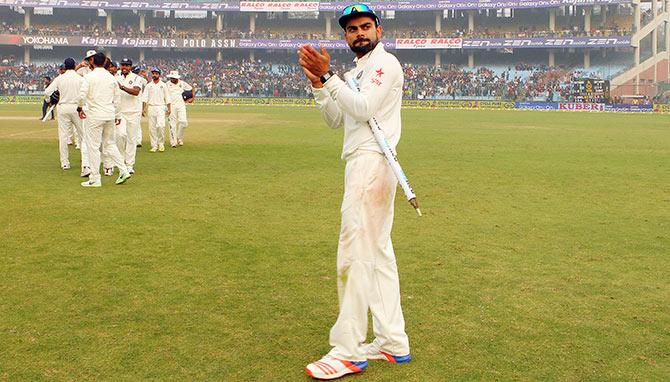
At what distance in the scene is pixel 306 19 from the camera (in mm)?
76500

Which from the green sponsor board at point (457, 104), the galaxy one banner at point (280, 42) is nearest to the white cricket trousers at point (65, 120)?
the green sponsor board at point (457, 104)

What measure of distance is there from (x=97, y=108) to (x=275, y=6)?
63.5m

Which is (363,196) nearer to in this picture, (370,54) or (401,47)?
(370,54)

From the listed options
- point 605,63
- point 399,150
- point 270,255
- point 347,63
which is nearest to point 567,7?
point 605,63

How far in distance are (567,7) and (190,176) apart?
6406 cm

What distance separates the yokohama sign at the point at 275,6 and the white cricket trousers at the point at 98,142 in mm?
61685

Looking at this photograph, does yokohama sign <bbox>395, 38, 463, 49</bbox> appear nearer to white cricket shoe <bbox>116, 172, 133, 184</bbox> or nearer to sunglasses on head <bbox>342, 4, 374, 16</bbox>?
white cricket shoe <bbox>116, 172, 133, 184</bbox>

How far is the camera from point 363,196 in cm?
446

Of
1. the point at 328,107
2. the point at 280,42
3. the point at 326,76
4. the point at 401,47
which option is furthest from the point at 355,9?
the point at 280,42

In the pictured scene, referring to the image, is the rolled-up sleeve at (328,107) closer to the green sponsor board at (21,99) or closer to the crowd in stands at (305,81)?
the crowd in stands at (305,81)

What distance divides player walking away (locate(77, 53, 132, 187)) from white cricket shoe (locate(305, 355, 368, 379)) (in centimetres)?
889

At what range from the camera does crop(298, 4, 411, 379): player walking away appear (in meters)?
4.32

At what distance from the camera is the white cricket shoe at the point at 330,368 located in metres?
4.30

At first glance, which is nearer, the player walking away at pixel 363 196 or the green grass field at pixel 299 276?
the player walking away at pixel 363 196
